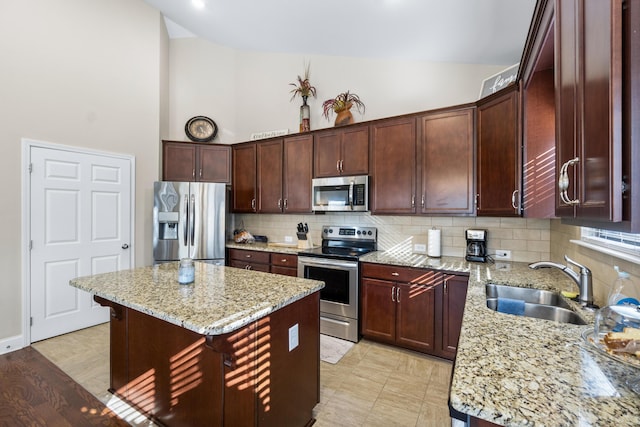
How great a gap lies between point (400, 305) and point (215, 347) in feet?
6.37

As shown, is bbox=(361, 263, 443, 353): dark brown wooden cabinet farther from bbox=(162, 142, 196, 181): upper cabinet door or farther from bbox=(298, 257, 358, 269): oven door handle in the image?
bbox=(162, 142, 196, 181): upper cabinet door

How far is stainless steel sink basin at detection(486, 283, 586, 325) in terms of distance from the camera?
1.58 m

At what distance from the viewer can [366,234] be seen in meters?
3.58

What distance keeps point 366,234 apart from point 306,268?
86cm

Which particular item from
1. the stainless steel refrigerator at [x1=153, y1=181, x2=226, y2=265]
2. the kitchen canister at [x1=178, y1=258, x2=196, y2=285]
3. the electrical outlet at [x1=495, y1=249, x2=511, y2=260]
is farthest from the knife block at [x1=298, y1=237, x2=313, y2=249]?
the electrical outlet at [x1=495, y1=249, x2=511, y2=260]

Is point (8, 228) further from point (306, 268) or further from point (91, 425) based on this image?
point (306, 268)

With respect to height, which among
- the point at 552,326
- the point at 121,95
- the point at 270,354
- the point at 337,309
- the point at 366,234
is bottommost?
the point at 337,309

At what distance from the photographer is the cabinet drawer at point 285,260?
347cm

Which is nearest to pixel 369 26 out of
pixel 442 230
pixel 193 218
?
pixel 442 230

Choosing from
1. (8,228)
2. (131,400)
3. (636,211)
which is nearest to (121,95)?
(8,228)

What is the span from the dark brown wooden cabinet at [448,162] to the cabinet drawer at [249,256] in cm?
199

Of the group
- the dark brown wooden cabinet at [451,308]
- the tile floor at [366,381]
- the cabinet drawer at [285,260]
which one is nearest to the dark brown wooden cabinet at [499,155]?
the dark brown wooden cabinet at [451,308]

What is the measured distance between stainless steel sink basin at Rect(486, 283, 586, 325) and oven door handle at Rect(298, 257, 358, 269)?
1.33 meters

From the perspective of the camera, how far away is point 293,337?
1.71 metres
